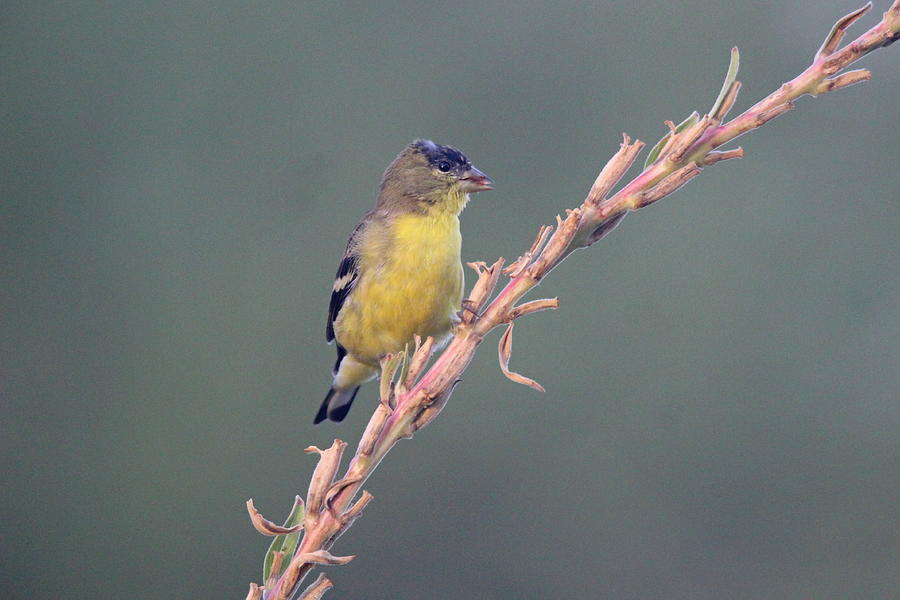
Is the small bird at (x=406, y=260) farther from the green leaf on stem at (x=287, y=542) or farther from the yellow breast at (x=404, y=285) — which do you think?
the green leaf on stem at (x=287, y=542)

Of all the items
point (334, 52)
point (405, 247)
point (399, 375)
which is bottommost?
point (399, 375)

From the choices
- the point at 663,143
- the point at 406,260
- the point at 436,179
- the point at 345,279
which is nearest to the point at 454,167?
the point at 436,179

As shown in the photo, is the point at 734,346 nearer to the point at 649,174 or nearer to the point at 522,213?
the point at 522,213

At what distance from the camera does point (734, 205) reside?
30.9 ft

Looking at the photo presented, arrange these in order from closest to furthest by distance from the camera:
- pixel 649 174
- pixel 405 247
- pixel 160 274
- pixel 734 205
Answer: pixel 649 174, pixel 405 247, pixel 734 205, pixel 160 274

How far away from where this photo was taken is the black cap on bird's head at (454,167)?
11.4 ft

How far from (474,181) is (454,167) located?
0.14 metres

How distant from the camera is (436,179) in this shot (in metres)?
3.59

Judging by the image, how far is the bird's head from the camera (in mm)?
3543

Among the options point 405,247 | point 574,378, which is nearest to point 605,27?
point 574,378

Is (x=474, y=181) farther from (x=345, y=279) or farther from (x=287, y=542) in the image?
(x=287, y=542)

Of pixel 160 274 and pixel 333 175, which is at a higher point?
pixel 333 175

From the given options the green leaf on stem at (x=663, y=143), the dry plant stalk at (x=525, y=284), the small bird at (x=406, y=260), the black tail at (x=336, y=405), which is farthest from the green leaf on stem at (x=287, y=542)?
the black tail at (x=336, y=405)

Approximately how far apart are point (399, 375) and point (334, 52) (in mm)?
10189
